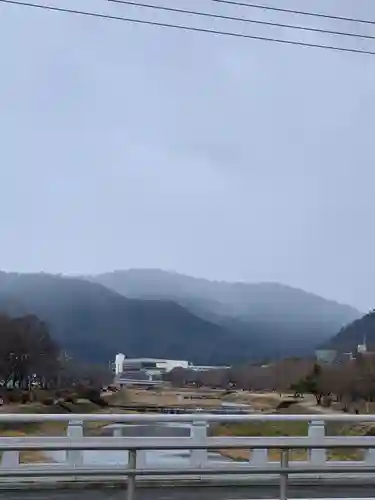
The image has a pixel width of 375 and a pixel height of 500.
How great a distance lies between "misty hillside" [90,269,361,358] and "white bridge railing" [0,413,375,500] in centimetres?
559

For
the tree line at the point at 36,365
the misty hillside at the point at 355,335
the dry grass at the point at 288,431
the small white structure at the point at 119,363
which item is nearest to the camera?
the dry grass at the point at 288,431

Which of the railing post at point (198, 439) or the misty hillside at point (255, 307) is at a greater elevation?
the misty hillside at point (255, 307)

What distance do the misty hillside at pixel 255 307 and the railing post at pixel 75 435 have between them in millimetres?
5333

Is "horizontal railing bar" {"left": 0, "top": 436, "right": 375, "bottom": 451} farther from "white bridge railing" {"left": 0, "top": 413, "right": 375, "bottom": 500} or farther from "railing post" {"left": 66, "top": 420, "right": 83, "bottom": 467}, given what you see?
"railing post" {"left": 66, "top": 420, "right": 83, "bottom": 467}

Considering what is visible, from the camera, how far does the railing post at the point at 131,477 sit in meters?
5.46

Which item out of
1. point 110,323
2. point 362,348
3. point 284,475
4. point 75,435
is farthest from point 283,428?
point 110,323

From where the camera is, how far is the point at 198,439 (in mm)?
6148

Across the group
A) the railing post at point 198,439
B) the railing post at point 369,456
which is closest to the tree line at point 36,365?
the railing post at point 198,439

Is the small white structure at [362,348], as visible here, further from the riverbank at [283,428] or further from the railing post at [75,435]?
the railing post at [75,435]

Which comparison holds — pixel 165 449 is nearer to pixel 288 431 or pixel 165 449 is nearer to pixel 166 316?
pixel 288 431

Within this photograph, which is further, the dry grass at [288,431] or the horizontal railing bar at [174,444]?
the dry grass at [288,431]

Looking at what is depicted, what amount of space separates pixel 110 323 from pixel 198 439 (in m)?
7.50

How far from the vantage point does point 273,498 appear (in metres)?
6.31

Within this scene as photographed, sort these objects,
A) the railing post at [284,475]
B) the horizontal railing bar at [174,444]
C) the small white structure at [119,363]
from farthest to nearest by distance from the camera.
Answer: the small white structure at [119,363]
the railing post at [284,475]
the horizontal railing bar at [174,444]
